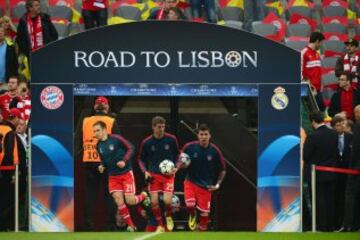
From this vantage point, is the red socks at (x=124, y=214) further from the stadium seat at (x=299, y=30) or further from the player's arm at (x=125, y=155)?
the stadium seat at (x=299, y=30)

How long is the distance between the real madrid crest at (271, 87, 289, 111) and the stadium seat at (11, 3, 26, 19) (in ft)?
29.0

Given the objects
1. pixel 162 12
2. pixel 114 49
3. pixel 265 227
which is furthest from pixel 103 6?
pixel 265 227

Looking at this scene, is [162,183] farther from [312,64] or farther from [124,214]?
[312,64]

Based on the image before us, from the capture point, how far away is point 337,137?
19609mm

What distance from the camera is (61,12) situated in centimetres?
2683

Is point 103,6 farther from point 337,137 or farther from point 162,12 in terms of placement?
point 337,137

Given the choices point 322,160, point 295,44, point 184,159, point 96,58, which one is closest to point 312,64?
point 295,44

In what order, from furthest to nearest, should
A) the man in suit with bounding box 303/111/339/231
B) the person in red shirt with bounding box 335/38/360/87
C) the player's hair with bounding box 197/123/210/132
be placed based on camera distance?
the person in red shirt with bounding box 335/38/360/87
the man in suit with bounding box 303/111/339/231
the player's hair with bounding box 197/123/210/132

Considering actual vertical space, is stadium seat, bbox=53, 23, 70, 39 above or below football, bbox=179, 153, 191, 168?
above

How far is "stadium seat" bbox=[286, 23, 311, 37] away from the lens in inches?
1045

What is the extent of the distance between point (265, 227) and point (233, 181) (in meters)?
0.80

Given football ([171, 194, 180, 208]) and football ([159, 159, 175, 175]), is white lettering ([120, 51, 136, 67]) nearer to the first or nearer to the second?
football ([159, 159, 175, 175])

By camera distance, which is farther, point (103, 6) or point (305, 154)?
point (103, 6)

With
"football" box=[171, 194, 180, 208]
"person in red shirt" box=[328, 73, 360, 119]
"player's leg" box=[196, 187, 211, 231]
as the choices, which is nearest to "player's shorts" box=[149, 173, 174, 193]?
"football" box=[171, 194, 180, 208]
